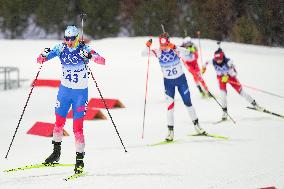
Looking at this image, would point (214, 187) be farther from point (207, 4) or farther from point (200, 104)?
point (207, 4)

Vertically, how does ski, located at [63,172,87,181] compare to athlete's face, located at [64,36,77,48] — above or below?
below

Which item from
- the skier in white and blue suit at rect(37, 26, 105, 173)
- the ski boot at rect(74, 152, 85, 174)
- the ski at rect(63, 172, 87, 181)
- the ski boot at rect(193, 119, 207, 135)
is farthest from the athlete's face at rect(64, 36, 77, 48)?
the ski boot at rect(193, 119, 207, 135)

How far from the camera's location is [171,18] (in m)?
39.8

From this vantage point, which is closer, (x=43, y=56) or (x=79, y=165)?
(x=79, y=165)

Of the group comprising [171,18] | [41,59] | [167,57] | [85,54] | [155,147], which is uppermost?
[171,18]

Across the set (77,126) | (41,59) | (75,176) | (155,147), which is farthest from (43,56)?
(155,147)

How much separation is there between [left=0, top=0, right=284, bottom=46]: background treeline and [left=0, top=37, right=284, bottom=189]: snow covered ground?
15.6m

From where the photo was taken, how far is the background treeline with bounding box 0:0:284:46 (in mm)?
37438

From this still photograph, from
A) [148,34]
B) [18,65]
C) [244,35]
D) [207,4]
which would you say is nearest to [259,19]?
[244,35]

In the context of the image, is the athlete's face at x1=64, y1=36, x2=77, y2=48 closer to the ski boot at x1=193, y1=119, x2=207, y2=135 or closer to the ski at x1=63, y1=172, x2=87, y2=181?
the ski at x1=63, y1=172, x2=87, y2=181

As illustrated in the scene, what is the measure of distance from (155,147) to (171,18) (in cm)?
3075

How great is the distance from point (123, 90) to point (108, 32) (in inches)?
881

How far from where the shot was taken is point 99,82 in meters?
22.5

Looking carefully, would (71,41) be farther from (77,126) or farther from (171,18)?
(171,18)
